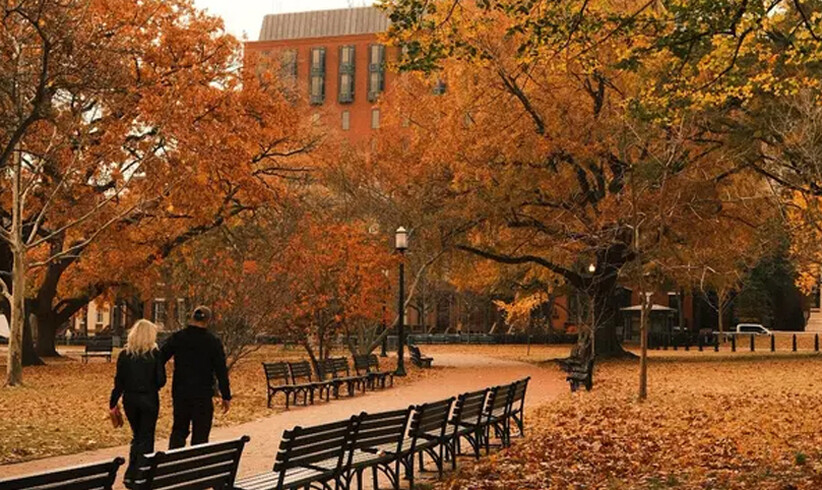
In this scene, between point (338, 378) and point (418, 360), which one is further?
point (418, 360)

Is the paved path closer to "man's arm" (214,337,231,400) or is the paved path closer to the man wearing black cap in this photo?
the man wearing black cap

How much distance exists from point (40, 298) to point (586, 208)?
68.4ft

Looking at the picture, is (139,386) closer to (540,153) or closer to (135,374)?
(135,374)

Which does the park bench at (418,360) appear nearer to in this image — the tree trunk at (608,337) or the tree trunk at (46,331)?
the tree trunk at (608,337)

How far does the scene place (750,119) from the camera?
27500mm

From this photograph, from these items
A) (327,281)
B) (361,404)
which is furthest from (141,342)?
(327,281)

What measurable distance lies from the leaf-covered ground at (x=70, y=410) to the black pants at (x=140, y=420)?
11.0 feet

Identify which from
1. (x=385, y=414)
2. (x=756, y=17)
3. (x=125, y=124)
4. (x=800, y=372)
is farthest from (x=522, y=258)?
(x=385, y=414)

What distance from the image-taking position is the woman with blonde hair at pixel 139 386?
1005 cm

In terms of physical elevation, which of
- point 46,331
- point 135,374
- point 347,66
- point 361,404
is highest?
point 347,66

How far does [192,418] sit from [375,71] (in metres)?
99.8

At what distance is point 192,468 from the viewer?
755 centimetres

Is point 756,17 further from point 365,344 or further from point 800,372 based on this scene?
point 365,344

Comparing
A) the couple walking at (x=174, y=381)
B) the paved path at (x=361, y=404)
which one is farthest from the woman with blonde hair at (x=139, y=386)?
the paved path at (x=361, y=404)
